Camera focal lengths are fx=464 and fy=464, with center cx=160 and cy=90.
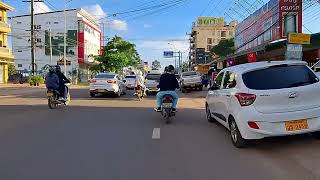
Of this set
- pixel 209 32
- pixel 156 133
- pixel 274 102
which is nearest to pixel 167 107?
pixel 156 133

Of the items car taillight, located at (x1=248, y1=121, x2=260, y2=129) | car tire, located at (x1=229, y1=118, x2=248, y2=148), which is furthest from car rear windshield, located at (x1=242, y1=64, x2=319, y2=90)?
car tire, located at (x1=229, y1=118, x2=248, y2=148)

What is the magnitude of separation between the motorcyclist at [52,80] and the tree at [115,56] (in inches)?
2464

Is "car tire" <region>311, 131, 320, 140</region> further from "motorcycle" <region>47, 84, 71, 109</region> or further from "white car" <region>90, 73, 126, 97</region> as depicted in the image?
"white car" <region>90, 73, 126, 97</region>

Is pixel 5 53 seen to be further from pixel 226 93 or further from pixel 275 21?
pixel 226 93

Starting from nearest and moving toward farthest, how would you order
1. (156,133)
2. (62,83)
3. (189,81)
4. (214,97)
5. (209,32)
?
(156,133)
(214,97)
(62,83)
(189,81)
(209,32)

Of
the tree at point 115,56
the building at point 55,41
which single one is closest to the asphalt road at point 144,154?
the tree at point 115,56

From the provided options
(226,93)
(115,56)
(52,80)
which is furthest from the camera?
(115,56)

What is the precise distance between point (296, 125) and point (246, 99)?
3.41 feet

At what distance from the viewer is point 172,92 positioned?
13.8 m

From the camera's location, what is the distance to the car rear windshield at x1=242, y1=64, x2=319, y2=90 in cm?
892

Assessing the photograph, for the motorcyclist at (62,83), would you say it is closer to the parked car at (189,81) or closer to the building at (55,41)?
the parked car at (189,81)

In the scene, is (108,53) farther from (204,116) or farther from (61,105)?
(204,116)

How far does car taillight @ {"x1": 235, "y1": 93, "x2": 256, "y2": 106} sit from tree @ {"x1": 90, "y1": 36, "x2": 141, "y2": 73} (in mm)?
72821

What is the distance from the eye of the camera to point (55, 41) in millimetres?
87500
